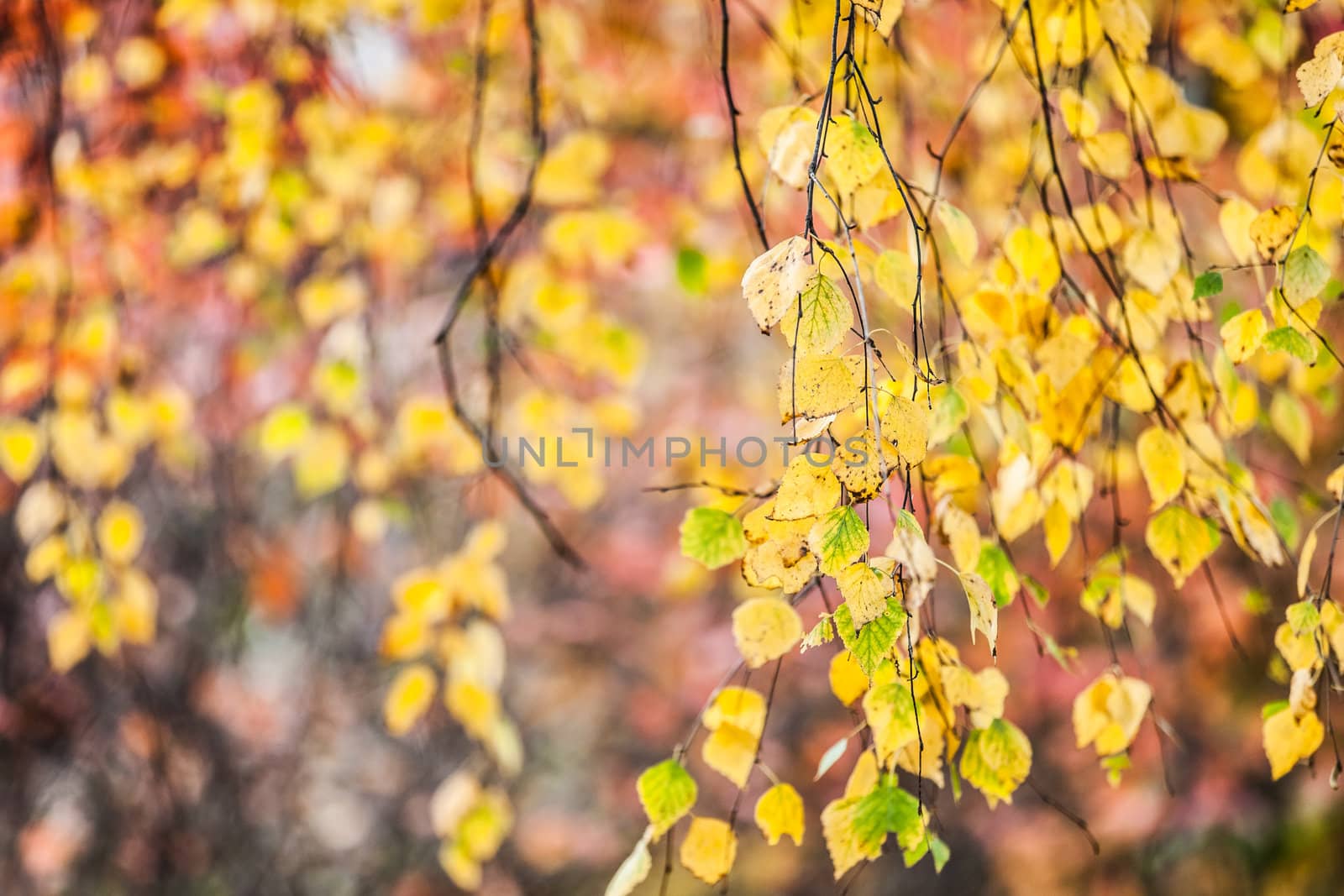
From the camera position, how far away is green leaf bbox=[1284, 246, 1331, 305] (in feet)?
1.94

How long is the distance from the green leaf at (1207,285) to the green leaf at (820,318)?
32cm

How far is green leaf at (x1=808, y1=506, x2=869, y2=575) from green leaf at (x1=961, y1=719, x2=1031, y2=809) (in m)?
0.23

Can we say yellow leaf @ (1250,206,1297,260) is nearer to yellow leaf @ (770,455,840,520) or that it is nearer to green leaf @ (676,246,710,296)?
yellow leaf @ (770,455,840,520)

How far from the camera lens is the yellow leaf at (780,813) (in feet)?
2.19

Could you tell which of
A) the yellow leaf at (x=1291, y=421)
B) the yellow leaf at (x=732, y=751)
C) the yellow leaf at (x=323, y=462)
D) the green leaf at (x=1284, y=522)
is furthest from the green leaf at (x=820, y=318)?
the yellow leaf at (x=323, y=462)

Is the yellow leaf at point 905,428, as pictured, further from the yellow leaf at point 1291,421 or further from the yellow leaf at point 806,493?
the yellow leaf at point 1291,421

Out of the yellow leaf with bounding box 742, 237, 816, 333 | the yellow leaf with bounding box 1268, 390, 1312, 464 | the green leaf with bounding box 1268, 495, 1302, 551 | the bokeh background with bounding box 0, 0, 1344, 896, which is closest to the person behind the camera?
the yellow leaf with bounding box 742, 237, 816, 333

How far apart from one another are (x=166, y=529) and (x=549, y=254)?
151cm

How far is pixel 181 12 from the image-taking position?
1.41m

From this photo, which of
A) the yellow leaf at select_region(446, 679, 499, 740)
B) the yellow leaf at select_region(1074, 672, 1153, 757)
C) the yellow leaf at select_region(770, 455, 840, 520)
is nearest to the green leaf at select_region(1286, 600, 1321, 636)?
the yellow leaf at select_region(1074, 672, 1153, 757)

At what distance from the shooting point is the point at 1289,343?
600 millimetres

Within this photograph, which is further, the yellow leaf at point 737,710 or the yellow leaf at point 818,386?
the yellow leaf at point 737,710

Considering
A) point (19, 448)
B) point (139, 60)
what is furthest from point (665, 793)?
point (139, 60)

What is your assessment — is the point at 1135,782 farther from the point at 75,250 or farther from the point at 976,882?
the point at 75,250
